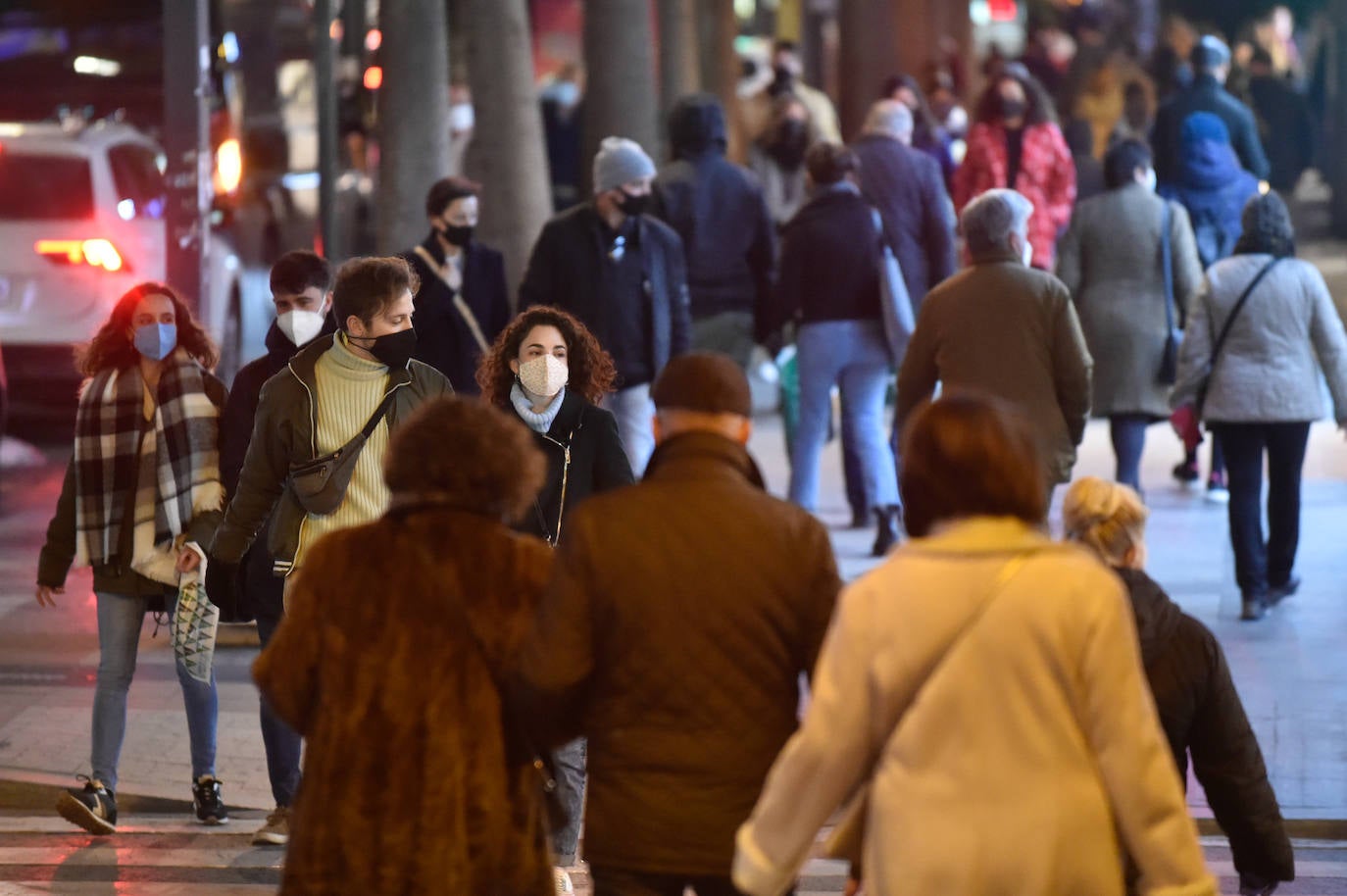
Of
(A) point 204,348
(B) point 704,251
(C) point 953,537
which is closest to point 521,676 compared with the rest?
(C) point 953,537

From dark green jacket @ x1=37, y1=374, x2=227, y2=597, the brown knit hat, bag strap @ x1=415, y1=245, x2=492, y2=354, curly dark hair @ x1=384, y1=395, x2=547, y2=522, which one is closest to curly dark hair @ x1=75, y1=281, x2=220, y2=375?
dark green jacket @ x1=37, y1=374, x2=227, y2=597

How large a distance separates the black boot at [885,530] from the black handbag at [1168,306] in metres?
1.41

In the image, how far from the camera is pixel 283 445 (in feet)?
21.2

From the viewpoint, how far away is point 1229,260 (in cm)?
1009

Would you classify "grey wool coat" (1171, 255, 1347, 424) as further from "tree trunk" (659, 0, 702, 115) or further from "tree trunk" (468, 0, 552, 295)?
"tree trunk" (659, 0, 702, 115)

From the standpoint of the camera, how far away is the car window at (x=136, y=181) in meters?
16.1

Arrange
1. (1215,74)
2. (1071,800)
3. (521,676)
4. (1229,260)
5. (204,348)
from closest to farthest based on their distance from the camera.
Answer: (1071,800), (521,676), (204,348), (1229,260), (1215,74)

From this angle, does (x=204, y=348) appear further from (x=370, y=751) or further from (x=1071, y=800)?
(x=1071, y=800)

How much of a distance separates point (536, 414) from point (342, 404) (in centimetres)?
52

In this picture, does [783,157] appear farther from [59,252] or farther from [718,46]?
[718,46]

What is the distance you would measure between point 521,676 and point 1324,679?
5.38 meters

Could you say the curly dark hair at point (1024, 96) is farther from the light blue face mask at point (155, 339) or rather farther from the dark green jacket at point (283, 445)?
the dark green jacket at point (283, 445)

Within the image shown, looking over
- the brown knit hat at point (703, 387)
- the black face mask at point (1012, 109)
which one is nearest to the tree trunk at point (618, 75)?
the black face mask at point (1012, 109)

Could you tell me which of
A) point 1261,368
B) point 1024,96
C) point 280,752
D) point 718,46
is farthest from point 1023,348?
point 718,46
